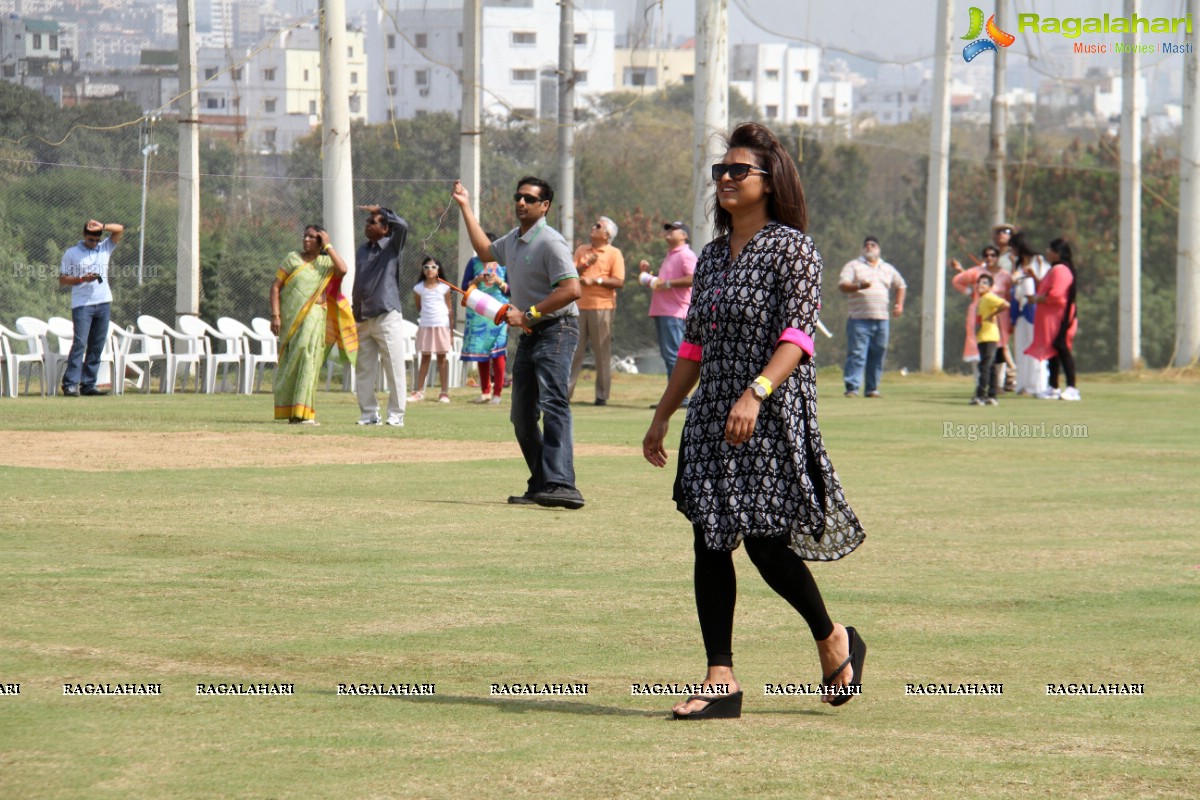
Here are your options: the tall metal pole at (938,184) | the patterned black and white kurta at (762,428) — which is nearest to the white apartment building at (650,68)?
the tall metal pole at (938,184)

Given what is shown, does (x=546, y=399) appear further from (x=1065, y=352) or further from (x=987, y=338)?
(x=1065, y=352)

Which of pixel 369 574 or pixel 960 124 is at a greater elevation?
pixel 960 124

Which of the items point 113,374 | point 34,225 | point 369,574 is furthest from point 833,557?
point 34,225

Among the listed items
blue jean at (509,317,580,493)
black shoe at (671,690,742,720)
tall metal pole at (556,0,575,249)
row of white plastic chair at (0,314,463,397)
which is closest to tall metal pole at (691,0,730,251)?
row of white plastic chair at (0,314,463,397)

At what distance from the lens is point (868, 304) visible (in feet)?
74.5

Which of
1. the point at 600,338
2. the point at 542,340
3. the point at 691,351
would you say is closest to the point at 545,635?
the point at 691,351

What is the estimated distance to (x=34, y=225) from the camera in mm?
25688

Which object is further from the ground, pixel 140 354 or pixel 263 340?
pixel 263 340

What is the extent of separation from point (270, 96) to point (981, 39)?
13.9 metres

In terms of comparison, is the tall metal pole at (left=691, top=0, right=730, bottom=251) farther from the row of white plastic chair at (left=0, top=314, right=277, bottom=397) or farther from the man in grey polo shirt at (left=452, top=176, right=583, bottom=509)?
the man in grey polo shirt at (left=452, top=176, right=583, bottom=509)

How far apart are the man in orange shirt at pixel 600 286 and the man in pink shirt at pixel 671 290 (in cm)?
40

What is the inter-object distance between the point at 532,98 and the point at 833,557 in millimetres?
86130

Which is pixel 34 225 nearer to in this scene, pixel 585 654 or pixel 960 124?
pixel 585 654

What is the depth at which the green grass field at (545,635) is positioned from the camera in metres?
4.57
